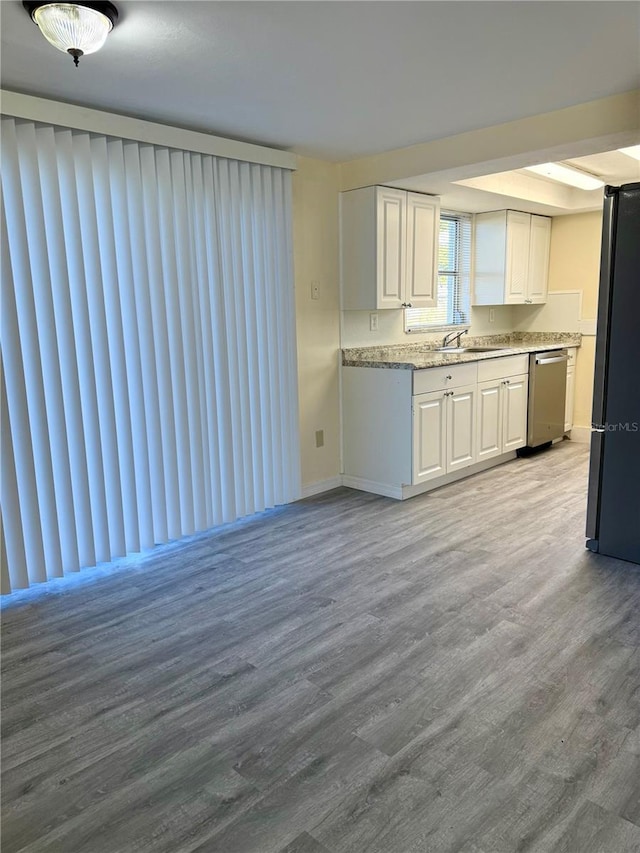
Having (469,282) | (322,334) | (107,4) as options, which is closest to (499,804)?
(107,4)

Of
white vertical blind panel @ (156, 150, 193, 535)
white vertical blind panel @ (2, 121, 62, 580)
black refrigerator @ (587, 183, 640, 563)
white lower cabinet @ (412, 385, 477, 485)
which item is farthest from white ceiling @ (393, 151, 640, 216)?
white vertical blind panel @ (2, 121, 62, 580)

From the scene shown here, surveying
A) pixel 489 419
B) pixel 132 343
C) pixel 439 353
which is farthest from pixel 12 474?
pixel 489 419

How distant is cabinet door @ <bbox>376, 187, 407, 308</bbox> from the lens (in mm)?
4230

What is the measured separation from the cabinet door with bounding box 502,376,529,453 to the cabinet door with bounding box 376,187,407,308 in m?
1.33

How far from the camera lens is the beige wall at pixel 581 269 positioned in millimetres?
5906

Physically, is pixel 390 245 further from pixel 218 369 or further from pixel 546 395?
pixel 546 395

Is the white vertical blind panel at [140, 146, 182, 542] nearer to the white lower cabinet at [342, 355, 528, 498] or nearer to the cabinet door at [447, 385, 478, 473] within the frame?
the white lower cabinet at [342, 355, 528, 498]

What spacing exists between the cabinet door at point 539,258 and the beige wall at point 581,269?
105 millimetres

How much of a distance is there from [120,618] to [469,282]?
443 cm

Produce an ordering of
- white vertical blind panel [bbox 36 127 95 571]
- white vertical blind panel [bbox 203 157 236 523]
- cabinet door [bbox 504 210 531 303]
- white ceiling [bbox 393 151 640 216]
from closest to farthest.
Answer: white vertical blind panel [bbox 36 127 95 571] < white vertical blind panel [bbox 203 157 236 523] < white ceiling [bbox 393 151 640 216] < cabinet door [bbox 504 210 531 303]

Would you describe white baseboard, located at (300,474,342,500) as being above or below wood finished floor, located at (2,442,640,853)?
above

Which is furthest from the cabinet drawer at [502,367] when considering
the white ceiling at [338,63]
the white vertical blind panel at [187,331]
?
the white vertical blind panel at [187,331]

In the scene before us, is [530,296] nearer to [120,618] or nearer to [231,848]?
[120,618]

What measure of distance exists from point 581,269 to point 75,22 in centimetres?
525
